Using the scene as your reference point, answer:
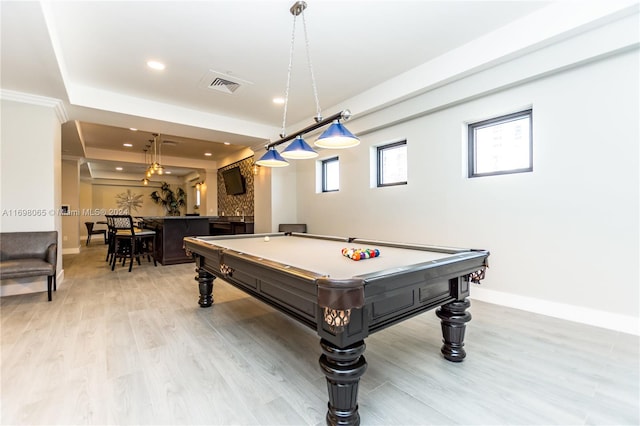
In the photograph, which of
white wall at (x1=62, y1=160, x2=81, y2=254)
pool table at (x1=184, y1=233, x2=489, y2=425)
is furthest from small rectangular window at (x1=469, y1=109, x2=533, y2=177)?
white wall at (x1=62, y1=160, x2=81, y2=254)

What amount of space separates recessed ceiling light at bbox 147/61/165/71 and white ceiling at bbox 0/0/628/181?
0.07 meters

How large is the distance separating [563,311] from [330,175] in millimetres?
4134

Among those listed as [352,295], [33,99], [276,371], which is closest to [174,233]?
[33,99]

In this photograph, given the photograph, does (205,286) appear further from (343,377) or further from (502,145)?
(502,145)

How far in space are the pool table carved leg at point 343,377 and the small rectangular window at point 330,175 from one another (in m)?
4.27

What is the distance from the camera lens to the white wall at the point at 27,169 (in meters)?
3.72

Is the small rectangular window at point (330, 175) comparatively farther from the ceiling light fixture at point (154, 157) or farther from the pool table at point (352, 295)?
the ceiling light fixture at point (154, 157)

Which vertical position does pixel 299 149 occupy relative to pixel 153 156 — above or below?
below

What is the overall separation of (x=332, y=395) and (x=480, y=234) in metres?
2.80

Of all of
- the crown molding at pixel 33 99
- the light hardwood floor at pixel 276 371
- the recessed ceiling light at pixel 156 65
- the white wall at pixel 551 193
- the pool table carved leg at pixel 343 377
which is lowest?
the light hardwood floor at pixel 276 371

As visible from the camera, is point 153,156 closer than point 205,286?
No

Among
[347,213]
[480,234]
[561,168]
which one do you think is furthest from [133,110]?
[561,168]

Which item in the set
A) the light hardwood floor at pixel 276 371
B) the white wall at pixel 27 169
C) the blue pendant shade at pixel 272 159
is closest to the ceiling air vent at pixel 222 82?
the blue pendant shade at pixel 272 159

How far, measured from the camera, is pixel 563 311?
279 cm
